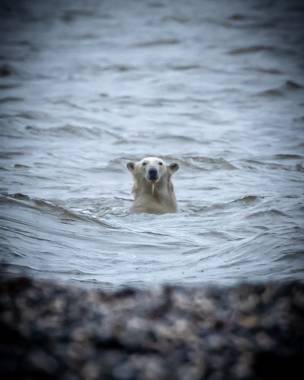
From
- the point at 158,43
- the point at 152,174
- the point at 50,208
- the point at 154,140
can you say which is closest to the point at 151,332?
the point at 50,208

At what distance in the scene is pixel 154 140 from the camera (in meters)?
14.9

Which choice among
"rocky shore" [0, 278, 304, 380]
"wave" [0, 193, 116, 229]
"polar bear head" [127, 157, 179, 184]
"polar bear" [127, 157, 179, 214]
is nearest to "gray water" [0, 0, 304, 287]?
"wave" [0, 193, 116, 229]

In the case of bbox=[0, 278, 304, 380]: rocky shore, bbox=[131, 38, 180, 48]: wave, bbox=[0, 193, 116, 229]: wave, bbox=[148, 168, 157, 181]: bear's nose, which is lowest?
bbox=[0, 193, 116, 229]: wave

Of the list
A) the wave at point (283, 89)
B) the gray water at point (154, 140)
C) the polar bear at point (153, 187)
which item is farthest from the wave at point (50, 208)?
the wave at point (283, 89)

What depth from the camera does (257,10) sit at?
3162cm

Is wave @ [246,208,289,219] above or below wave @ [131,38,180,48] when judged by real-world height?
below

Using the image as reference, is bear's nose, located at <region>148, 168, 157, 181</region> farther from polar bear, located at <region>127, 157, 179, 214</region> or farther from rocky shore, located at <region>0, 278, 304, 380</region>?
rocky shore, located at <region>0, 278, 304, 380</region>

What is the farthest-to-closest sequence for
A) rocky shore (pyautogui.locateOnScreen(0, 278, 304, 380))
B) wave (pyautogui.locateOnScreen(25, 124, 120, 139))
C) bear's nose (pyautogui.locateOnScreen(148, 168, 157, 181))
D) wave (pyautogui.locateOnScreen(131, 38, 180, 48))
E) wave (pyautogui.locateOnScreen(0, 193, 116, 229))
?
wave (pyautogui.locateOnScreen(131, 38, 180, 48)), wave (pyautogui.locateOnScreen(25, 124, 120, 139)), bear's nose (pyautogui.locateOnScreen(148, 168, 157, 181)), wave (pyautogui.locateOnScreen(0, 193, 116, 229)), rocky shore (pyautogui.locateOnScreen(0, 278, 304, 380))

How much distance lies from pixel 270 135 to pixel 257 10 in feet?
59.2

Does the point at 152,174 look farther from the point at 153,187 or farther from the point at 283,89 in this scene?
the point at 283,89

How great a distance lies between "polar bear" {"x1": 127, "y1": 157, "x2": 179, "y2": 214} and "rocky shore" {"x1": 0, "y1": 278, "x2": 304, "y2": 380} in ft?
16.6

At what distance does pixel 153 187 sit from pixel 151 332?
19.9 feet

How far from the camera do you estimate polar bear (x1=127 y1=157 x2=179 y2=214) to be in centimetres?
1003

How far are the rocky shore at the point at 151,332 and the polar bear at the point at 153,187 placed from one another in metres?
5.07
